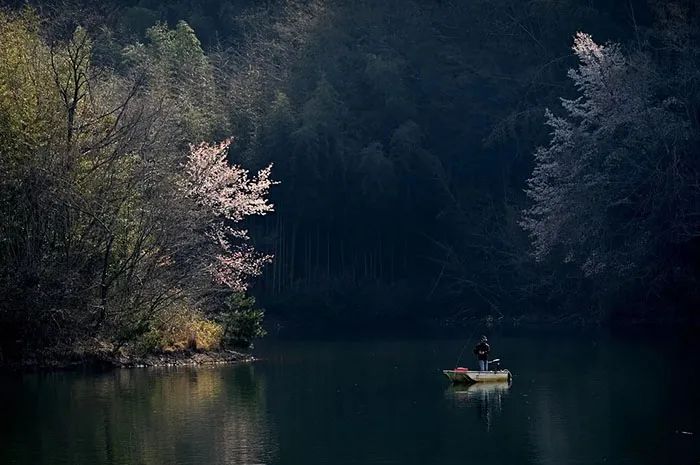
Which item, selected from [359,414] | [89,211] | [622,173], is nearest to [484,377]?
[359,414]

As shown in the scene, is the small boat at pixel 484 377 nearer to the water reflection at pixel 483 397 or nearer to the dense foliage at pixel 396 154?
the water reflection at pixel 483 397

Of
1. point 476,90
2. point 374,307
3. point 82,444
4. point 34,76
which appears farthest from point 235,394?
point 476,90

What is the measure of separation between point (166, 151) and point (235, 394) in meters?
11.8

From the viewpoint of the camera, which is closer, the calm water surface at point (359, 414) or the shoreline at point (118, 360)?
the calm water surface at point (359, 414)

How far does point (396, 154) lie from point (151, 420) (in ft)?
118

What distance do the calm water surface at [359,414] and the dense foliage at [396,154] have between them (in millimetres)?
5797

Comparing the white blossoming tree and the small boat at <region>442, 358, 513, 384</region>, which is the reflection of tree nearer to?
the small boat at <region>442, 358, 513, 384</region>

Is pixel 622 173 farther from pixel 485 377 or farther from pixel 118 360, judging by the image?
pixel 118 360

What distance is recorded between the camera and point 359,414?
28562 millimetres

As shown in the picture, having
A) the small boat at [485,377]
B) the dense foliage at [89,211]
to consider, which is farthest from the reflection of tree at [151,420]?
the small boat at [485,377]

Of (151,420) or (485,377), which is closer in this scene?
(151,420)

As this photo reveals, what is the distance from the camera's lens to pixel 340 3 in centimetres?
6706

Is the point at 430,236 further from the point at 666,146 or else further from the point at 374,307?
the point at 666,146

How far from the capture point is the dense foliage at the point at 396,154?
131 ft
